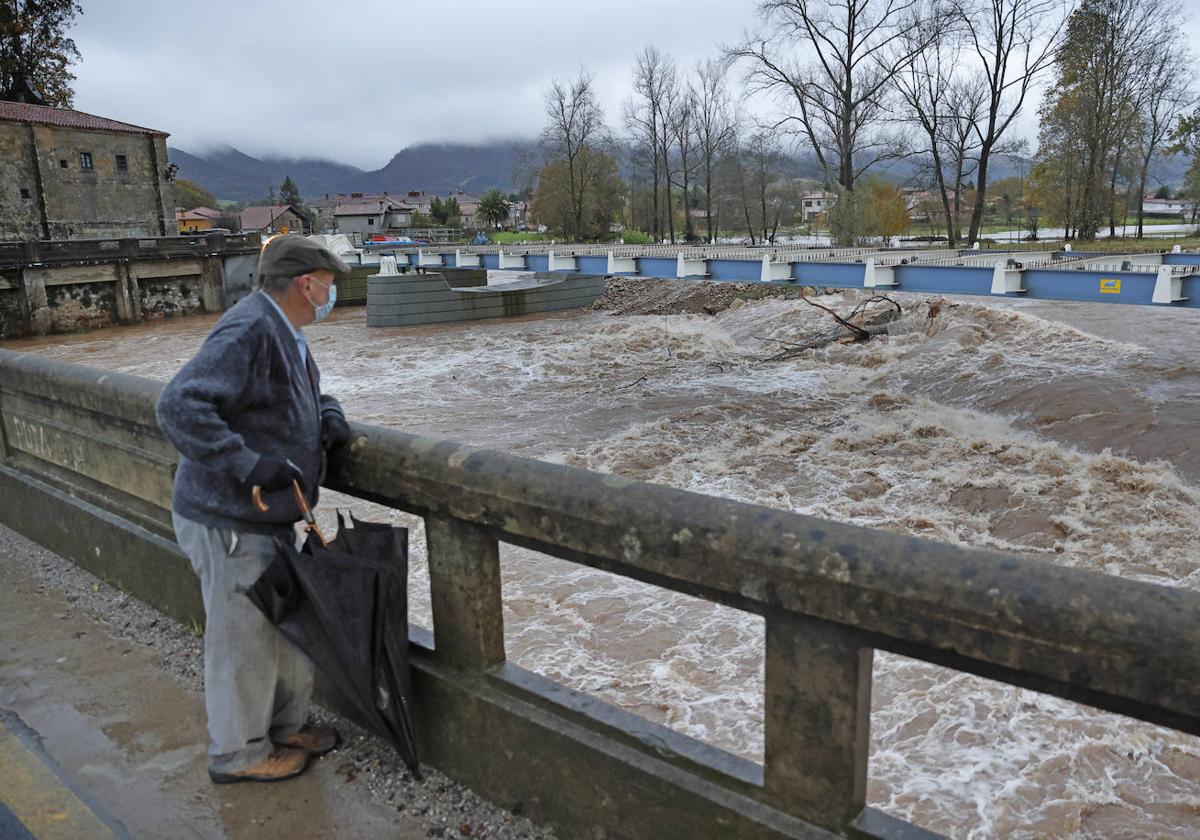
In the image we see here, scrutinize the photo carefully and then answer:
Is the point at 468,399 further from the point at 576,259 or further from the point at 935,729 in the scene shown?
the point at 935,729

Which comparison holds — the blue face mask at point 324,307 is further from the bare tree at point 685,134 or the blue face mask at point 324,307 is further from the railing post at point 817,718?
the bare tree at point 685,134

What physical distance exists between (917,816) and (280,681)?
413cm

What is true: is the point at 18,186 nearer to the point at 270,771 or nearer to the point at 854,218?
the point at 854,218

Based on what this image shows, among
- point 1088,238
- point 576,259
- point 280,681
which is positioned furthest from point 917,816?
A: point 1088,238

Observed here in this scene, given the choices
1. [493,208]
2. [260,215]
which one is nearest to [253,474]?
[493,208]

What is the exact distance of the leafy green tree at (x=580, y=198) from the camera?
62688mm

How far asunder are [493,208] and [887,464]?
10185cm

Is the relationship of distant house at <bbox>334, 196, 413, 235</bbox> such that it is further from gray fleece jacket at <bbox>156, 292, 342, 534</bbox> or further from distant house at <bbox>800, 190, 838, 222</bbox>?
gray fleece jacket at <bbox>156, 292, 342, 534</bbox>

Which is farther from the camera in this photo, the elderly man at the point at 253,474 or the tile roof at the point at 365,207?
the tile roof at the point at 365,207

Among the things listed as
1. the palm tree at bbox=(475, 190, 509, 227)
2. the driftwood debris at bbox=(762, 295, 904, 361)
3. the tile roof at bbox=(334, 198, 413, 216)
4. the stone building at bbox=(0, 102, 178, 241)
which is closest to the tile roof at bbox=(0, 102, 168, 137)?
the stone building at bbox=(0, 102, 178, 241)

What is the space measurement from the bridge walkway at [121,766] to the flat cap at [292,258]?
169cm

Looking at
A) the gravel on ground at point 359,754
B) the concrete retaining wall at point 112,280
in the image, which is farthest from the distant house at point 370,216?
the gravel on ground at point 359,754

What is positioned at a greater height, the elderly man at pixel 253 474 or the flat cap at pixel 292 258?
the flat cap at pixel 292 258

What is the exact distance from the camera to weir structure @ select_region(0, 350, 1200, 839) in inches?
71.8
